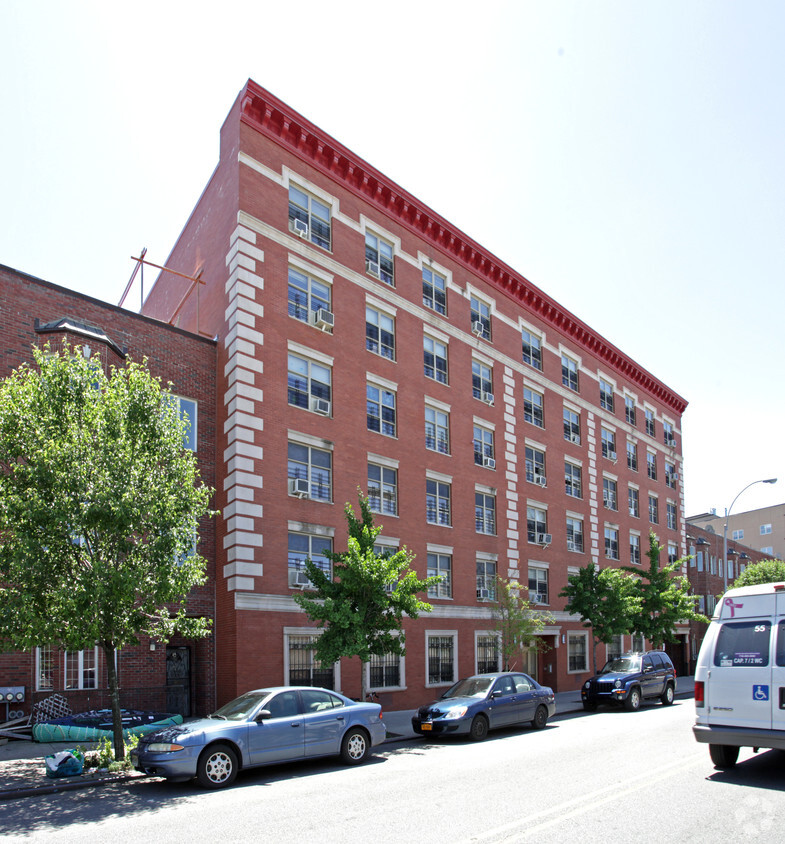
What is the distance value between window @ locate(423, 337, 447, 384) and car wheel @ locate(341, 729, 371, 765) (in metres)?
16.0

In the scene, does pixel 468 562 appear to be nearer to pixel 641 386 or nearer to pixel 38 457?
pixel 38 457

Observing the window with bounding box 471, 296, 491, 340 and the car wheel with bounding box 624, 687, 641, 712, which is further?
the window with bounding box 471, 296, 491, 340

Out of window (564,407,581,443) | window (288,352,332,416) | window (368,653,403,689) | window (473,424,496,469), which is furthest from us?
window (564,407,581,443)

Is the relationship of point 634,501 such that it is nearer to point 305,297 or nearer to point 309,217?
point 305,297

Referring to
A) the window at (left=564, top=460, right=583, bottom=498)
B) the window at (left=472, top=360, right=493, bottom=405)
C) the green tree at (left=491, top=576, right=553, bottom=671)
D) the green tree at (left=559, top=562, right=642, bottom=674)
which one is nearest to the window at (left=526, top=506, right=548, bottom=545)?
the green tree at (left=559, top=562, right=642, bottom=674)

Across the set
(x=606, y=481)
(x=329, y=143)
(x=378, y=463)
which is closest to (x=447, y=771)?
(x=378, y=463)

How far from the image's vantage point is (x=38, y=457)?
1379cm

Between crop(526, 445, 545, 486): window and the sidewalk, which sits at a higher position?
crop(526, 445, 545, 486): window

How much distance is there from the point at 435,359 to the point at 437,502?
5.27 m

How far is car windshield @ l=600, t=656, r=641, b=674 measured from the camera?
25.0 metres

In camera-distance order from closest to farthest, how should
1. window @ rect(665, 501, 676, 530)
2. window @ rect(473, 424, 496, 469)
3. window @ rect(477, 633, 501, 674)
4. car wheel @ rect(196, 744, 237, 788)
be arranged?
car wheel @ rect(196, 744, 237, 788) < window @ rect(477, 633, 501, 674) < window @ rect(473, 424, 496, 469) < window @ rect(665, 501, 676, 530)

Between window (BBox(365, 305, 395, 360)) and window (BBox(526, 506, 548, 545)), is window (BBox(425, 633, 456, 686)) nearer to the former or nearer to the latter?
window (BBox(526, 506, 548, 545))

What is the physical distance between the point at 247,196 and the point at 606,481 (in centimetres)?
2401

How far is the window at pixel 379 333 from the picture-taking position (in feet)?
87.1
